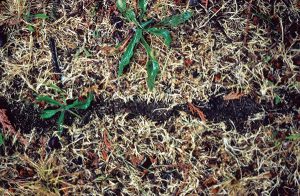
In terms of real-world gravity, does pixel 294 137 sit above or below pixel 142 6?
below

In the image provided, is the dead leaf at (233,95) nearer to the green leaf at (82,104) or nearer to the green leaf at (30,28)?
the green leaf at (82,104)

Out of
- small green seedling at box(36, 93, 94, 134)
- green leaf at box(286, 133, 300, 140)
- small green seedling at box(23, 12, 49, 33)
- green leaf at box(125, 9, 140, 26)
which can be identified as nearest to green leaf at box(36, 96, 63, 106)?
small green seedling at box(36, 93, 94, 134)

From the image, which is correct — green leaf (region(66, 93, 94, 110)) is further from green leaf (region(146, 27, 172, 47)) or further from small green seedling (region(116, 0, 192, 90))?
green leaf (region(146, 27, 172, 47))

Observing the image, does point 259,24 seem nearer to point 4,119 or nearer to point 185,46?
point 185,46

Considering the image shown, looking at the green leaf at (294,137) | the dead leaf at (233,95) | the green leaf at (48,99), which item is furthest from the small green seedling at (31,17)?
the green leaf at (294,137)

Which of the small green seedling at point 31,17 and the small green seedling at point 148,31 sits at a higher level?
the small green seedling at point 31,17

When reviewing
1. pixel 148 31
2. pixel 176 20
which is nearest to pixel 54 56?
pixel 148 31

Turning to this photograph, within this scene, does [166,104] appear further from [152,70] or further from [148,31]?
[148,31]
